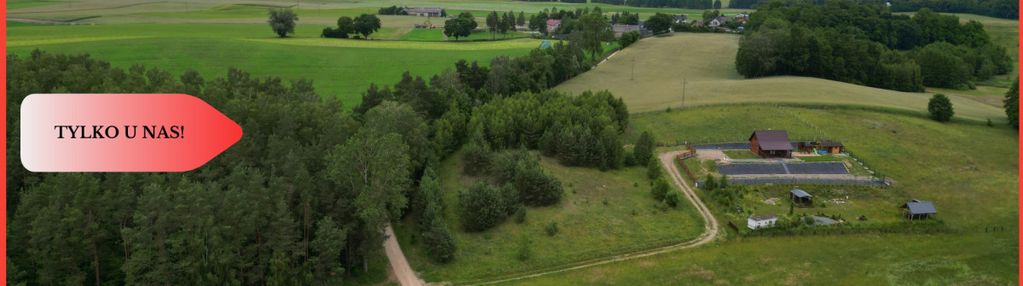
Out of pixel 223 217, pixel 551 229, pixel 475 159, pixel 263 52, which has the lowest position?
pixel 551 229

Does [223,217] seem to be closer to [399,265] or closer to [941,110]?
[399,265]

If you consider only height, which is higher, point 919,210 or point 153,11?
point 153,11

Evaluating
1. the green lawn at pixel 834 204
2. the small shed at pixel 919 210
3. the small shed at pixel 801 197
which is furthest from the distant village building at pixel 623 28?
the small shed at pixel 919 210

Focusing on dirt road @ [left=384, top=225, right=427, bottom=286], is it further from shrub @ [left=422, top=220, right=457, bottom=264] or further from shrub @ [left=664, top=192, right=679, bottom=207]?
shrub @ [left=664, top=192, right=679, bottom=207]

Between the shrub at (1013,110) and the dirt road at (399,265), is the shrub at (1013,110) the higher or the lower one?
the higher one

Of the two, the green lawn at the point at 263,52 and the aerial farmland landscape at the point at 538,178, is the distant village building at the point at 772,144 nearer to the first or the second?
the aerial farmland landscape at the point at 538,178

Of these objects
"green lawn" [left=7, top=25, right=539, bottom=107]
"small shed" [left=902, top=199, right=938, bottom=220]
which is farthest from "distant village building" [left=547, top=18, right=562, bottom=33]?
"small shed" [left=902, top=199, right=938, bottom=220]

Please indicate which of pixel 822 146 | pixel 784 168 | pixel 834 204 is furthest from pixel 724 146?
pixel 834 204

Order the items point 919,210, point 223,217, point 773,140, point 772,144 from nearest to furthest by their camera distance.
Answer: point 223,217 < point 919,210 < point 772,144 < point 773,140
